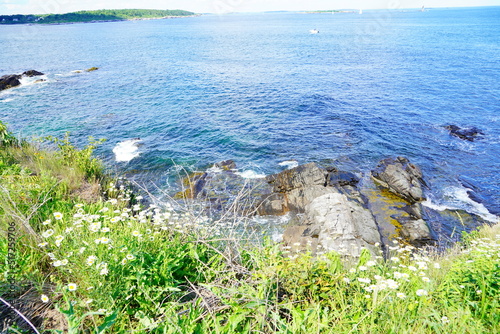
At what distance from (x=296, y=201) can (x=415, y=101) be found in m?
22.5

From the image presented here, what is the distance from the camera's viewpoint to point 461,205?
47.9ft

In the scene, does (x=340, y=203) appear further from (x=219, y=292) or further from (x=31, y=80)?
(x=31, y=80)

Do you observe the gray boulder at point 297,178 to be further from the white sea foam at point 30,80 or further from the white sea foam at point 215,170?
the white sea foam at point 30,80


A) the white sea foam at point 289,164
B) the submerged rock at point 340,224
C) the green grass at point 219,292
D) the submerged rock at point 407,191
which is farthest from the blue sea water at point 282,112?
the green grass at point 219,292

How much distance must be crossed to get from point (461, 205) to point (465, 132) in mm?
10896

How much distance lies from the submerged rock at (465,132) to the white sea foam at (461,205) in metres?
8.41

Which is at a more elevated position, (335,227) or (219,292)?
(219,292)

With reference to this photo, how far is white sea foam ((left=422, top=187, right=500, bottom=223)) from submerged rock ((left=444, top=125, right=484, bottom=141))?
841cm

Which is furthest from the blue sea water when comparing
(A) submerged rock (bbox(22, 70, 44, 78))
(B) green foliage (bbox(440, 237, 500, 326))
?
(B) green foliage (bbox(440, 237, 500, 326))

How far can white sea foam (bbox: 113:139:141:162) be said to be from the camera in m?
18.1

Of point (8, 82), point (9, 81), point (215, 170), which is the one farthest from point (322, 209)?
point (9, 81)

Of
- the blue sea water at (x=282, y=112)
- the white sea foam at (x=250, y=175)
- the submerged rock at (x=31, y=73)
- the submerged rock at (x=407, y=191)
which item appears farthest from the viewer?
the submerged rock at (x=31, y=73)

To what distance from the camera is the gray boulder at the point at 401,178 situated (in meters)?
15.0

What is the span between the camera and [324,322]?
143 inches
